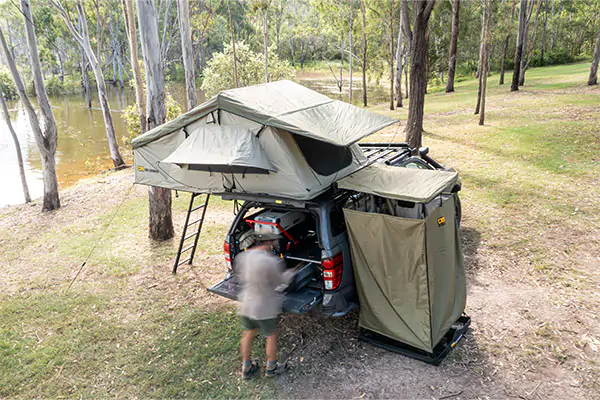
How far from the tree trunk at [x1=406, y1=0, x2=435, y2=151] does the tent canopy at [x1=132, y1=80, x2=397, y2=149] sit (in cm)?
563

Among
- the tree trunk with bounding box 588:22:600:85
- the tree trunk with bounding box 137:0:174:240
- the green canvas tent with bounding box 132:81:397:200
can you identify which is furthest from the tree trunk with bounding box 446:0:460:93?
the green canvas tent with bounding box 132:81:397:200

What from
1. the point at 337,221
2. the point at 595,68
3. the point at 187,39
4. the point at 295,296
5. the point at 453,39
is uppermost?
the point at 453,39

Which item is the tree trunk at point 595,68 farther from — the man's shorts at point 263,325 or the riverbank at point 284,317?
the man's shorts at point 263,325

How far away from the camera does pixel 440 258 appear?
4586 mm

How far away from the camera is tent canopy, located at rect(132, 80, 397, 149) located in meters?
4.94

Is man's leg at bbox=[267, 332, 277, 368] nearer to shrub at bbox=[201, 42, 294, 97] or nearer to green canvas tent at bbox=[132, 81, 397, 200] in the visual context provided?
green canvas tent at bbox=[132, 81, 397, 200]

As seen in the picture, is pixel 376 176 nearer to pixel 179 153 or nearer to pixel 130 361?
pixel 179 153

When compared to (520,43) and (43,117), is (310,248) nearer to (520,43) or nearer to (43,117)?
(43,117)

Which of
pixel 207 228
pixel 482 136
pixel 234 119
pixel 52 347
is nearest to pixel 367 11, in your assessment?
pixel 482 136

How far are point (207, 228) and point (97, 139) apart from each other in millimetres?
20043

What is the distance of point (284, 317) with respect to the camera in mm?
5594

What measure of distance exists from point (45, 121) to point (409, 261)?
436 inches

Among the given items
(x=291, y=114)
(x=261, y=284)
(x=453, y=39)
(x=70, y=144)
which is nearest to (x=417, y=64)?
(x=291, y=114)

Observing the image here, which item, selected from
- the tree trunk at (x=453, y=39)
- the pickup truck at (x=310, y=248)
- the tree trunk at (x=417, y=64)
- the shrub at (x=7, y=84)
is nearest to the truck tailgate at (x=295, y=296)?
the pickup truck at (x=310, y=248)
